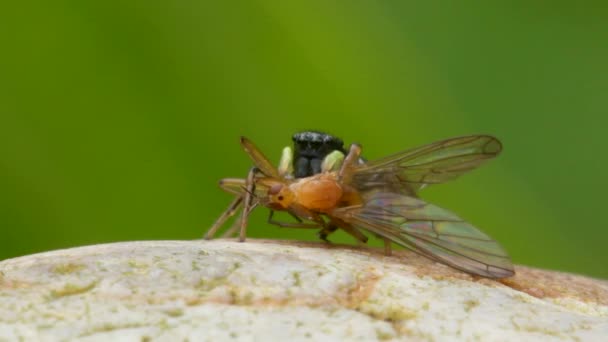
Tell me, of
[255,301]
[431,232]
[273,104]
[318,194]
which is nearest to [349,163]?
[318,194]

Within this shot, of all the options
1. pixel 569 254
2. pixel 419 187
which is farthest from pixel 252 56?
pixel 569 254

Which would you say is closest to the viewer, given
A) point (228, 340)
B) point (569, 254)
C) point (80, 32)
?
point (228, 340)

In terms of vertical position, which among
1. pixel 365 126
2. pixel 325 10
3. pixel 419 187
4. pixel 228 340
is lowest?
pixel 228 340

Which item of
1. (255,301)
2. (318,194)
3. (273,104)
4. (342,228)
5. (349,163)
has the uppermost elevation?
(273,104)

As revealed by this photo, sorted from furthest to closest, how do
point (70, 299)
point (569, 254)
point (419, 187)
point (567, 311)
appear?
point (569, 254) < point (419, 187) < point (567, 311) < point (70, 299)

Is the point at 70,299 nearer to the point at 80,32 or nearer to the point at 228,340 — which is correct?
the point at 228,340

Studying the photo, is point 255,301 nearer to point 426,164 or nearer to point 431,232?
point 431,232
